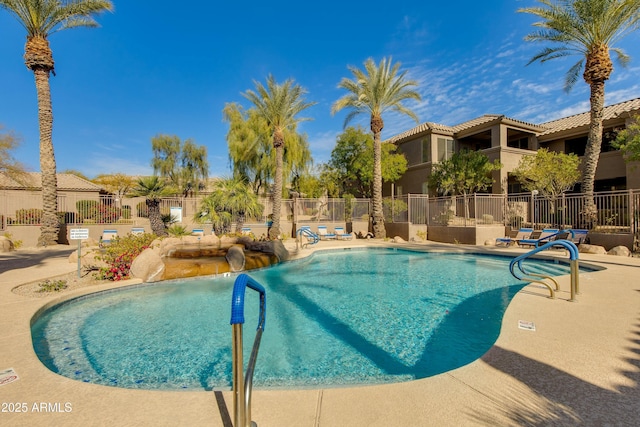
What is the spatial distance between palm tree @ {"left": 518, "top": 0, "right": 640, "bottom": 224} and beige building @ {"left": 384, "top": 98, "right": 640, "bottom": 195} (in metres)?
5.34

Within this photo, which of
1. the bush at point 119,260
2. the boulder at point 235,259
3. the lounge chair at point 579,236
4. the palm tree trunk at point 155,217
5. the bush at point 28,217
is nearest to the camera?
the bush at point 119,260

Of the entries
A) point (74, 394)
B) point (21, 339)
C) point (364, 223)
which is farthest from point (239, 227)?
point (74, 394)

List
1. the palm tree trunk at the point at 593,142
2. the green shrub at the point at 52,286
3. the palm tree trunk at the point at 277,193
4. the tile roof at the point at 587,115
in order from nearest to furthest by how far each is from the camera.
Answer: the green shrub at the point at 52,286
the palm tree trunk at the point at 593,142
the palm tree trunk at the point at 277,193
the tile roof at the point at 587,115

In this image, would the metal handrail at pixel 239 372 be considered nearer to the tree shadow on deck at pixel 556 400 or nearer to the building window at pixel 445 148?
the tree shadow on deck at pixel 556 400

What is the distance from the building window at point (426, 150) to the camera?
25281 mm

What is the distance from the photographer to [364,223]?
22.1 m

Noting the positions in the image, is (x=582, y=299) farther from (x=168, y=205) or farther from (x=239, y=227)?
(x=168, y=205)

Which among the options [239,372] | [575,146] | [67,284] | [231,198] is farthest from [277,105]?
[575,146]

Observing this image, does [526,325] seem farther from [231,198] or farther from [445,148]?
[445,148]

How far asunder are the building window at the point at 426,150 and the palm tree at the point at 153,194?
65.4 ft

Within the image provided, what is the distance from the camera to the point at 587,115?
24109mm

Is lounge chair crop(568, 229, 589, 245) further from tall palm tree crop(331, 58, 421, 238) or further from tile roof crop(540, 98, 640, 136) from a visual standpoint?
tile roof crop(540, 98, 640, 136)

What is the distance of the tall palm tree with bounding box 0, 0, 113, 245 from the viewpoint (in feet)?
45.8

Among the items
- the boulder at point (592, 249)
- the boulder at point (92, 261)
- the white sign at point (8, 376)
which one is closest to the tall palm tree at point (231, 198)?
the boulder at point (92, 261)
